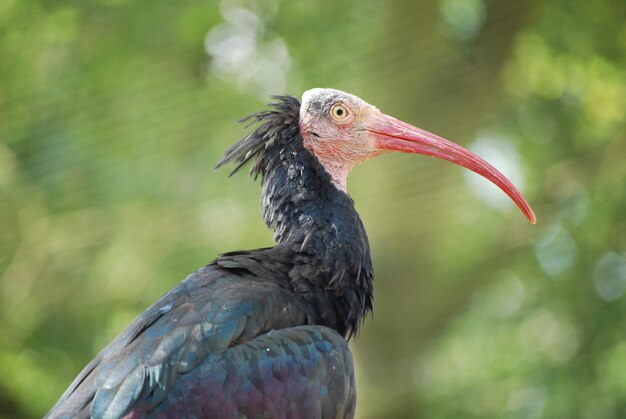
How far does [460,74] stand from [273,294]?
5.83 meters

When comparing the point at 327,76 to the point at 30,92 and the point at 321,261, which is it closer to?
the point at 30,92

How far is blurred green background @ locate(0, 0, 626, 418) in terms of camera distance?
1102 cm

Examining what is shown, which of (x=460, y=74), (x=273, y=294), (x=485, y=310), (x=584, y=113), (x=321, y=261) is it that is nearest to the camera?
(x=273, y=294)

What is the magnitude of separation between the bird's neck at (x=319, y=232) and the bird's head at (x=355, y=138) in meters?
0.13

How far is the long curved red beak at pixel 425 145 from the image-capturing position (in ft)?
21.7

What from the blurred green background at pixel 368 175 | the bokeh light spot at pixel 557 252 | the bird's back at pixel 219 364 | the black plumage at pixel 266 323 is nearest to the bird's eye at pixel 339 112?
the black plumage at pixel 266 323

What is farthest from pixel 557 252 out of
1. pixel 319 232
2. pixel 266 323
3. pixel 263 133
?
pixel 266 323

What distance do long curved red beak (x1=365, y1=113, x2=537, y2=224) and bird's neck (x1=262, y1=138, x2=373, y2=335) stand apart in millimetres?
474

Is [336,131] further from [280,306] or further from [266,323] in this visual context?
[266,323]

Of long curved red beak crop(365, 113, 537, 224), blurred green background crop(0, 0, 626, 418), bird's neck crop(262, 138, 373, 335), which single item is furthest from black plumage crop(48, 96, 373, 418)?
blurred green background crop(0, 0, 626, 418)

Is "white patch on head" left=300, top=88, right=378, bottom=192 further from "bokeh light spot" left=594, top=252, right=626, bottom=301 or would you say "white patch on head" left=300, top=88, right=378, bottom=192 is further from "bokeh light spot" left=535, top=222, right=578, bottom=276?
"bokeh light spot" left=594, top=252, right=626, bottom=301

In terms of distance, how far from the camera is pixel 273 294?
5.66 meters

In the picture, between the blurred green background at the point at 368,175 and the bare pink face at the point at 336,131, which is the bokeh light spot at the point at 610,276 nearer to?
the blurred green background at the point at 368,175

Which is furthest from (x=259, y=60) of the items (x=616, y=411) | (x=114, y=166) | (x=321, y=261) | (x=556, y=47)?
(x=321, y=261)
